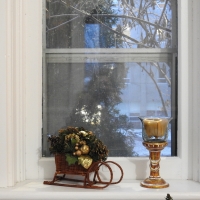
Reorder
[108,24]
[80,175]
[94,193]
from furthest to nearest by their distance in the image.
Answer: [108,24]
[80,175]
[94,193]

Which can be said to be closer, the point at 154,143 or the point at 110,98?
the point at 154,143

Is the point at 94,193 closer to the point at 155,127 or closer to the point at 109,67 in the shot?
the point at 155,127

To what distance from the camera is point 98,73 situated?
1549 mm

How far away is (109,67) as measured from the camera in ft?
5.08

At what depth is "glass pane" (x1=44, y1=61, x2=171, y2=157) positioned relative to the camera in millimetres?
1546

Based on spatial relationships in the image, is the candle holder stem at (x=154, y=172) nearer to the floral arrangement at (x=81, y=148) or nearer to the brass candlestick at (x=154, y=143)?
the brass candlestick at (x=154, y=143)

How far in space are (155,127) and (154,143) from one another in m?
0.06

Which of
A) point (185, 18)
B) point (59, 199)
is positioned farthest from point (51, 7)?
point (59, 199)

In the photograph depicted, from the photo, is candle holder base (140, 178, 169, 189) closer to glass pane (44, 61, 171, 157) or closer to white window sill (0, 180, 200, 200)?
white window sill (0, 180, 200, 200)

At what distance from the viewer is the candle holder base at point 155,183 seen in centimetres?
138

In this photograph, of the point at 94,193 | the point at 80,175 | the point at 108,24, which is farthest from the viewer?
the point at 108,24

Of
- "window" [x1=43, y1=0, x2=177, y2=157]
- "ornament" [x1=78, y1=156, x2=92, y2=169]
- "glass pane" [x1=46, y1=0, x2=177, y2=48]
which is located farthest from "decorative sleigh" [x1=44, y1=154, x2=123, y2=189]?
"glass pane" [x1=46, y1=0, x2=177, y2=48]

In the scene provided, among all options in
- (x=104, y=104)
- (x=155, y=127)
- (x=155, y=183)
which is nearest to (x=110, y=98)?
(x=104, y=104)

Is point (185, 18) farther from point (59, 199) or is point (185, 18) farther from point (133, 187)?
point (59, 199)
